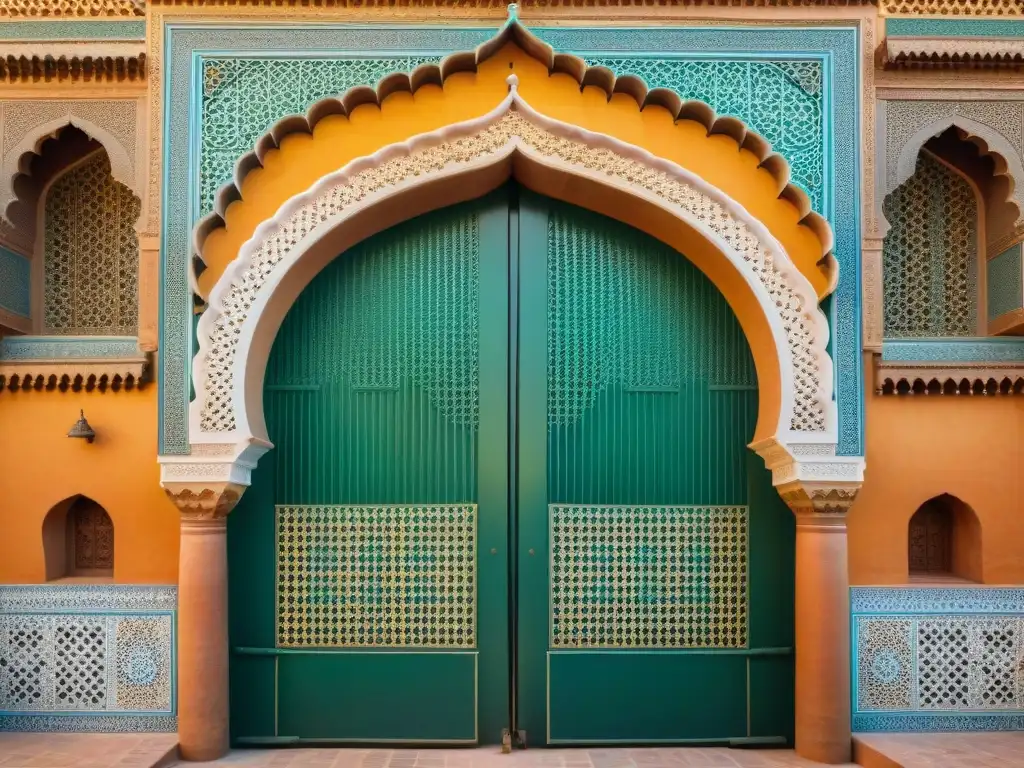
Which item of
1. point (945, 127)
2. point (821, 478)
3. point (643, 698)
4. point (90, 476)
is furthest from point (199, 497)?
point (945, 127)

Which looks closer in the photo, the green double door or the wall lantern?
the wall lantern

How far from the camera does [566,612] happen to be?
5176 mm

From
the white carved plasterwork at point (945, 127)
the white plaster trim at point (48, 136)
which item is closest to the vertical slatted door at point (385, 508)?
the white plaster trim at point (48, 136)

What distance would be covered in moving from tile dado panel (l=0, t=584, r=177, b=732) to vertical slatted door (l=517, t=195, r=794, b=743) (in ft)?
6.53

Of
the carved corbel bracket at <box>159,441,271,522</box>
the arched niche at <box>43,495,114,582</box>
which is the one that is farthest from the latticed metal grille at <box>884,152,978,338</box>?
the arched niche at <box>43,495,114,582</box>

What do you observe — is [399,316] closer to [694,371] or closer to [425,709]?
[694,371]

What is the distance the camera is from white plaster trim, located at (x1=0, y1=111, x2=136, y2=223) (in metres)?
5.22

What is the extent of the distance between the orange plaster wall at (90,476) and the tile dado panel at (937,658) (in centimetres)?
378

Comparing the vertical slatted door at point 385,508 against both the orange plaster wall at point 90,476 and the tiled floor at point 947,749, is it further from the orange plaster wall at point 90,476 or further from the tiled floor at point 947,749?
the tiled floor at point 947,749

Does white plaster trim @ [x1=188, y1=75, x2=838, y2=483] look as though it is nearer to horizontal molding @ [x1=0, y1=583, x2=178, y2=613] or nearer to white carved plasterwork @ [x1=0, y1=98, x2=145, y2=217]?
horizontal molding @ [x1=0, y1=583, x2=178, y2=613]

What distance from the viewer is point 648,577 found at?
5203mm

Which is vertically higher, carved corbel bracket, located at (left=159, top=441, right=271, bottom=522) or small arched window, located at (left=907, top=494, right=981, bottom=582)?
carved corbel bracket, located at (left=159, top=441, right=271, bottom=522)

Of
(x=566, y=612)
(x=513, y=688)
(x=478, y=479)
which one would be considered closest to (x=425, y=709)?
(x=513, y=688)

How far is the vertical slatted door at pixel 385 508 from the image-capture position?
16.9 ft
